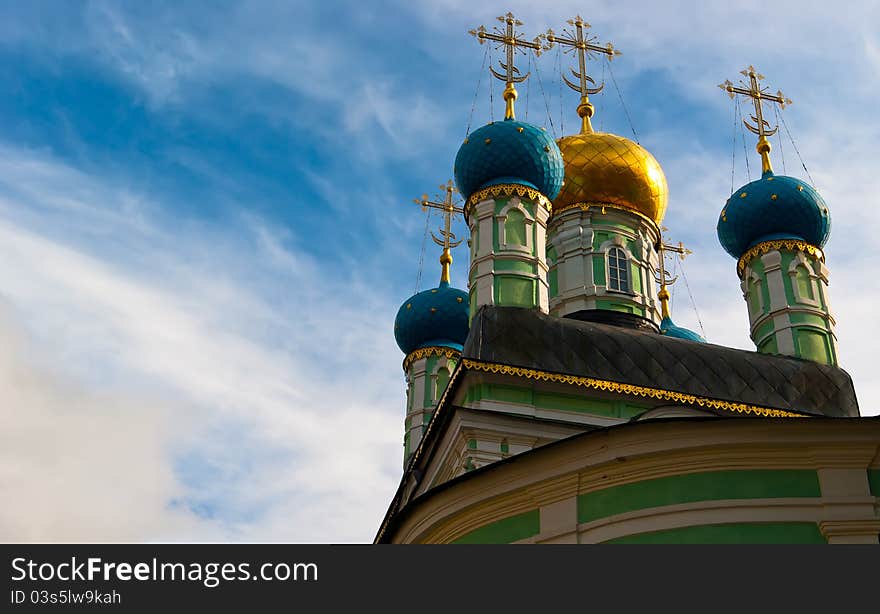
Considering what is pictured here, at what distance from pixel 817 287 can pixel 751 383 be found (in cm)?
242

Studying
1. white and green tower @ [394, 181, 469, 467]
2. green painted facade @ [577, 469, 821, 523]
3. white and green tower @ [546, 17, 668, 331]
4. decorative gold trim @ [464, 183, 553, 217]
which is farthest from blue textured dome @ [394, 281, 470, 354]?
green painted facade @ [577, 469, 821, 523]

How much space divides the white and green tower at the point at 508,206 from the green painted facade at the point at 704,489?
5884 mm

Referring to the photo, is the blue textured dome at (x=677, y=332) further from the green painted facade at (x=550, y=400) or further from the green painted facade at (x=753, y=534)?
the green painted facade at (x=753, y=534)

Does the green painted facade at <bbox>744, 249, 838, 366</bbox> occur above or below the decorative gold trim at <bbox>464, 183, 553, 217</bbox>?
below

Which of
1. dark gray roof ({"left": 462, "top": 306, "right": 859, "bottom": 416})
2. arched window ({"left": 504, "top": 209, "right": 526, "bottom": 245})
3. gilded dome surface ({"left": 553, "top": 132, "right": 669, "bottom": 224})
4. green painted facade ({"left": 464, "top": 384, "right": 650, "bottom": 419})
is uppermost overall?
gilded dome surface ({"left": 553, "top": 132, "right": 669, "bottom": 224})

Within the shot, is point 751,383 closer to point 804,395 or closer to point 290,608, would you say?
point 804,395

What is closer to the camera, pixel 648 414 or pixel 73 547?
pixel 73 547

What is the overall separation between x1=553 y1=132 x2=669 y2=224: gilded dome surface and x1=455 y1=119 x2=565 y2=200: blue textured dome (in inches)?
65.4

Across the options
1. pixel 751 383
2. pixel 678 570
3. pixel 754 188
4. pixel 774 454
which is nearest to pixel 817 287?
pixel 754 188

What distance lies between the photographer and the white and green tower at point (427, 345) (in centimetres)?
1673

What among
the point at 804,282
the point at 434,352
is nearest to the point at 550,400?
the point at 804,282

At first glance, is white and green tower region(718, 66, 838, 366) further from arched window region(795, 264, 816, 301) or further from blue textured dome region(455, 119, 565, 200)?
blue textured dome region(455, 119, 565, 200)

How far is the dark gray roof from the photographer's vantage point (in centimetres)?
1145

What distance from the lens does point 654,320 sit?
1439 cm
